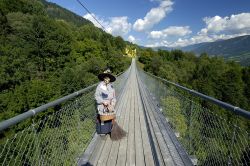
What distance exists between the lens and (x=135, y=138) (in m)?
6.04

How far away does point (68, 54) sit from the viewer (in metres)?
49.8

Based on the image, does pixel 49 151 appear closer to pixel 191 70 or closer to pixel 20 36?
pixel 20 36

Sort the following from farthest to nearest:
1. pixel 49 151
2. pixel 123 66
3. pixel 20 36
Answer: pixel 123 66 < pixel 20 36 < pixel 49 151

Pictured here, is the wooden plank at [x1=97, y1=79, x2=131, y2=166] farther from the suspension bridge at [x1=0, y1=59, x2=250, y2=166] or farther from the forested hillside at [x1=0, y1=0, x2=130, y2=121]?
the forested hillside at [x1=0, y1=0, x2=130, y2=121]

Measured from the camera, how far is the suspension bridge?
2738 millimetres

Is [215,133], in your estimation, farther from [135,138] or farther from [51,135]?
[135,138]

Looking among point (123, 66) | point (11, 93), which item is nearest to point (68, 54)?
point (123, 66)

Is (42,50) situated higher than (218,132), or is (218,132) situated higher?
(218,132)

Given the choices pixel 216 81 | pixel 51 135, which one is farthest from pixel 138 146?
pixel 216 81

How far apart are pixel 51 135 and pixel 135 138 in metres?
2.96

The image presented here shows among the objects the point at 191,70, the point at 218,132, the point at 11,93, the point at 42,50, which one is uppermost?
the point at 218,132

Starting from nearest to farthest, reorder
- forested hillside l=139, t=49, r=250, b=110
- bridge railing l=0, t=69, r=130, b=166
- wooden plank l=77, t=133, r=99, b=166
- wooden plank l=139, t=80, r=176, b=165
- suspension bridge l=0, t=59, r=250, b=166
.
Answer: bridge railing l=0, t=69, r=130, b=166, suspension bridge l=0, t=59, r=250, b=166, wooden plank l=77, t=133, r=99, b=166, wooden plank l=139, t=80, r=176, b=165, forested hillside l=139, t=49, r=250, b=110

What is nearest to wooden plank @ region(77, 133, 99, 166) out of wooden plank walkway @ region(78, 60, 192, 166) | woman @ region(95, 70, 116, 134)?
wooden plank walkway @ region(78, 60, 192, 166)

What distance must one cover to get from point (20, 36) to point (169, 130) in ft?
139
